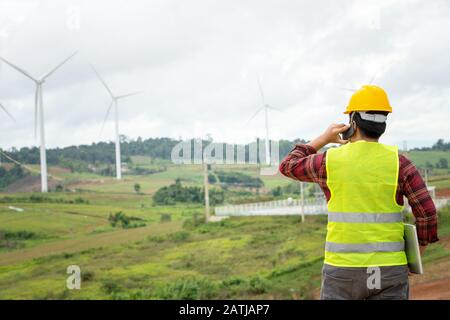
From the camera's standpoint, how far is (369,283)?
2.65 m

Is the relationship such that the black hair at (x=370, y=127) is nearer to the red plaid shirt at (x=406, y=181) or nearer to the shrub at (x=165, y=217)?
the red plaid shirt at (x=406, y=181)

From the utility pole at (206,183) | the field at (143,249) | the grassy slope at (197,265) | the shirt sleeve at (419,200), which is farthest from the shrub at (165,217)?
the shirt sleeve at (419,200)

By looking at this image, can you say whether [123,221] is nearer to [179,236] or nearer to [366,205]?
[179,236]

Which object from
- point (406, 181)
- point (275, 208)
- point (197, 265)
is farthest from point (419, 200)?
point (275, 208)

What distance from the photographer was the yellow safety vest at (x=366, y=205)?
262 cm

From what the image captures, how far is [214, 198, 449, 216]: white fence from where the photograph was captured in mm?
17531

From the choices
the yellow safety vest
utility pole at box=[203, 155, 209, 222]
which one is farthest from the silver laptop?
utility pole at box=[203, 155, 209, 222]

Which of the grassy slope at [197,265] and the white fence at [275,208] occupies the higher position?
the white fence at [275,208]

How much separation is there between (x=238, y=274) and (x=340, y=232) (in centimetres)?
1402

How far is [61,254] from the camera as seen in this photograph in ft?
58.9

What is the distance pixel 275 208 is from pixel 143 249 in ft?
14.1

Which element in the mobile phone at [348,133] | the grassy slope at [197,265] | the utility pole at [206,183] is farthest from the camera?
the utility pole at [206,183]

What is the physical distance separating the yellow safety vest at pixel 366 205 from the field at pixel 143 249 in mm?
11440

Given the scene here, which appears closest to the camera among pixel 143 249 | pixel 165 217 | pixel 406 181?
pixel 406 181
